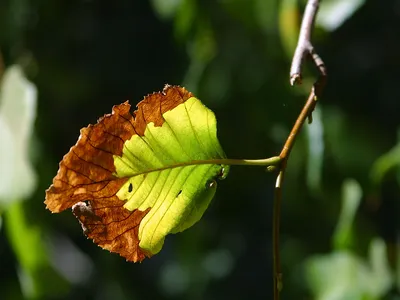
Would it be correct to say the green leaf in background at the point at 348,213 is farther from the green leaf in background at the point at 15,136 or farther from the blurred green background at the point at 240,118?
the green leaf in background at the point at 15,136

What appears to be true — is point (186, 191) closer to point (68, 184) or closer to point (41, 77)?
point (68, 184)

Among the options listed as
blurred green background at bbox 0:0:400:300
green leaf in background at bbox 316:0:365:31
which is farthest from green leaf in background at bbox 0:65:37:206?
green leaf in background at bbox 316:0:365:31

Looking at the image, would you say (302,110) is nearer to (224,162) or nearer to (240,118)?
(224,162)

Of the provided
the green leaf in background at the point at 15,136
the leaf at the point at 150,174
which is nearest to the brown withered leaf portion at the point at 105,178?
the leaf at the point at 150,174

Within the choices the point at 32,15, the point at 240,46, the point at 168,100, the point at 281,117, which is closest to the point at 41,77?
the point at 32,15

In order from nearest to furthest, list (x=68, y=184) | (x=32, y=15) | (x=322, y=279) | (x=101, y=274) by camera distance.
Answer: (x=68, y=184), (x=322, y=279), (x=32, y=15), (x=101, y=274)

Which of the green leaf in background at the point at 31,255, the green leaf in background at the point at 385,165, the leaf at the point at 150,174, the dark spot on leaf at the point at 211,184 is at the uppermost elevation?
the leaf at the point at 150,174
